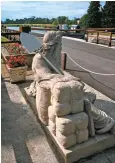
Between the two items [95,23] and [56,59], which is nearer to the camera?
[56,59]

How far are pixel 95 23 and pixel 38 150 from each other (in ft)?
121

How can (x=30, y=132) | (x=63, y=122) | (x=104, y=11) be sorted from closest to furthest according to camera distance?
(x=63, y=122) → (x=30, y=132) → (x=104, y=11)

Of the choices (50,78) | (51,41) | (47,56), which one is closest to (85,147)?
(50,78)

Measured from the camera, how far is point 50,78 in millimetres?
3215

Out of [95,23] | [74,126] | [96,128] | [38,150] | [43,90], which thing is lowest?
[38,150]

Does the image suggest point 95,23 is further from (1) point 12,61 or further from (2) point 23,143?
(2) point 23,143

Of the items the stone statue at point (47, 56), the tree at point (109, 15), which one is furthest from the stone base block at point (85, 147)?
the tree at point (109, 15)

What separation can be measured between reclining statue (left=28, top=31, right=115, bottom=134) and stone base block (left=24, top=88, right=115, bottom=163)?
0.12 m

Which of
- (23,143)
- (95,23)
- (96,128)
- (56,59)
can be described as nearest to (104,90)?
(56,59)

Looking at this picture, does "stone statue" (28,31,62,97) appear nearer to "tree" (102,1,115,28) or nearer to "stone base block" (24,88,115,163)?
"stone base block" (24,88,115,163)

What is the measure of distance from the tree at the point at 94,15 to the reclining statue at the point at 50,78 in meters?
35.3

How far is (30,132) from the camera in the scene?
3615 millimetres

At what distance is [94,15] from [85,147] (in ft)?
122

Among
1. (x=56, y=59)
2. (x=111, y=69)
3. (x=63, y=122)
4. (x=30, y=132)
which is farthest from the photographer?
(x=111, y=69)
